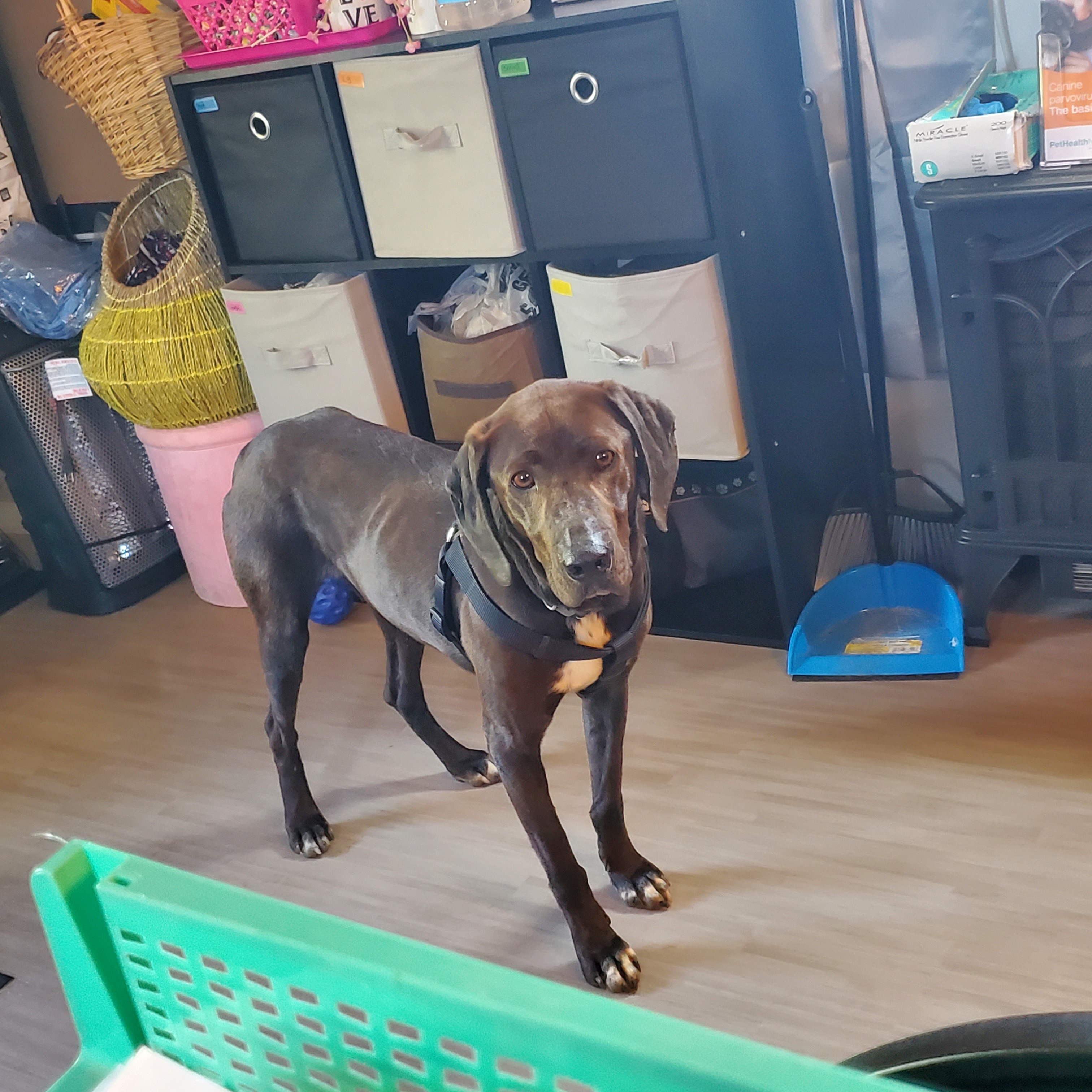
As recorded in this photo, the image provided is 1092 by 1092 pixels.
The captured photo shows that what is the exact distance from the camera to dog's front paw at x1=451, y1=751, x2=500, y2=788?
216 cm

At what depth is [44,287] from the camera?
291 cm

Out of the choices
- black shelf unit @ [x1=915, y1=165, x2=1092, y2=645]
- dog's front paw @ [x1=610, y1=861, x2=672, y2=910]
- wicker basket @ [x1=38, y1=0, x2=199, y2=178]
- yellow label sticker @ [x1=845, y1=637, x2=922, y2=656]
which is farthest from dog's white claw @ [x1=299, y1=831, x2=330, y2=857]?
wicker basket @ [x1=38, y1=0, x2=199, y2=178]

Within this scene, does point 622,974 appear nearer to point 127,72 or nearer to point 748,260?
point 748,260

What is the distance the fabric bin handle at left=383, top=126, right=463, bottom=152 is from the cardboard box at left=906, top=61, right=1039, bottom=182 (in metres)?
0.81

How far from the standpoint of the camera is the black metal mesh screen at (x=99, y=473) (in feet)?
9.77

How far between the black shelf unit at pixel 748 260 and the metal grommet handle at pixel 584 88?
3.0 inches

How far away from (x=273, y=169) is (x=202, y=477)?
75cm

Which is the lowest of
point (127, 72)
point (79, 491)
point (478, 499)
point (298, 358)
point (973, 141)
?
point (79, 491)

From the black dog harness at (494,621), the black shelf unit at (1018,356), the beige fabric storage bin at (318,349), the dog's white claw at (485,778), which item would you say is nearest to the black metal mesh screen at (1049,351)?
the black shelf unit at (1018,356)

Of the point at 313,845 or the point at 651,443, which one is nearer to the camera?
the point at 651,443

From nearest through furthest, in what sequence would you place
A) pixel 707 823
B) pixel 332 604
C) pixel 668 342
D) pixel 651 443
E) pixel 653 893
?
pixel 651 443, pixel 653 893, pixel 707 823, pixel 668 342, pixel 332 604

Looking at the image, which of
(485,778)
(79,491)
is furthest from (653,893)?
(79,491)

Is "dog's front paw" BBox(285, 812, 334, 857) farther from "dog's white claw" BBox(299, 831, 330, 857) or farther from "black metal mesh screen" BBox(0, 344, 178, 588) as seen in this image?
"black metal mesh screen" BBox(0, 344, 178, 588)

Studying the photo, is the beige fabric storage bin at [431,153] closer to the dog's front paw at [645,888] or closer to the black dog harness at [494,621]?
the black dog harness at [494,621]
